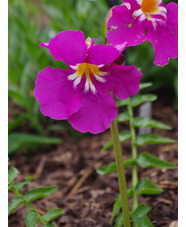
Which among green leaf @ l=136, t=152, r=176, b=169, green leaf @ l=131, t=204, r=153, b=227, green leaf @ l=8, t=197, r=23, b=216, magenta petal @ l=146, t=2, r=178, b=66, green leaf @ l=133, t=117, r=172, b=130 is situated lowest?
green leaf @ l=131, t=204, r=153, b=227

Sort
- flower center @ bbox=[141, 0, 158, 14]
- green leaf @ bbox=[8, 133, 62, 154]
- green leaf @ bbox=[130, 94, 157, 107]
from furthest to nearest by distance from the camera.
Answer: green leaf @ bbox=[8, 133, 62, 154]
green leaf @ bbox=[130, 94, 157, 107]
flower center @ bbox=[141, 0, 158, 14]

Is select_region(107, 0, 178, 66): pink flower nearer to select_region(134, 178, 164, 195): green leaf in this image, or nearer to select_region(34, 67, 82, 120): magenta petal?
select_region(34, 67, 82, 120): magenta petal

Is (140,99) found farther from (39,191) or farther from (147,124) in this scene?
(39,191)

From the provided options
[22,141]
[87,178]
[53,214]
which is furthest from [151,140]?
[22,141]

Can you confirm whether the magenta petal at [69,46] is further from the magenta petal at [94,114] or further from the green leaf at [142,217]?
the green leaf at [142,217]

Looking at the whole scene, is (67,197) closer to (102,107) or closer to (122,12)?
(102,107)

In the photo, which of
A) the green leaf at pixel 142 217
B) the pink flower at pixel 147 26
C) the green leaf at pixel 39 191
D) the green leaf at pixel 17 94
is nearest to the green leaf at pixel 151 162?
the green leaf at pixel 142 217

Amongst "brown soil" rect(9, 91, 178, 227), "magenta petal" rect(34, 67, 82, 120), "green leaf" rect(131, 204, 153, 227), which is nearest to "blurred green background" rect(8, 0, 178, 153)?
"brown soil" rect(9, 91, 178, 227)

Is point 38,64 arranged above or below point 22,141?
above
